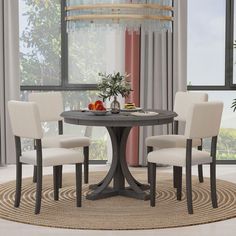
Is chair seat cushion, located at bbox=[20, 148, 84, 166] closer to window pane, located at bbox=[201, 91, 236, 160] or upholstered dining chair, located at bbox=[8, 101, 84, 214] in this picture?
upholstered dining chair, located at bbox=[8, 101, 84, 214]

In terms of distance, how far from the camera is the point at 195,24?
8359 millimetres

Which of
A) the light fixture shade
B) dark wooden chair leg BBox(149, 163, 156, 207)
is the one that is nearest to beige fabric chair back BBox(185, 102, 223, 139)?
dark wooden chair leg BBox(149, 163, 156, 207)

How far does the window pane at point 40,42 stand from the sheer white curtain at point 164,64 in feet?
4.05

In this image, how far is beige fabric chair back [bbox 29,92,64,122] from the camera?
6469mm

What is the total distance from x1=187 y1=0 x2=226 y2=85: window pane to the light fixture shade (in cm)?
286

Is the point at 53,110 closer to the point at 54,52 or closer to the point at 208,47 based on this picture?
the point at 54,52

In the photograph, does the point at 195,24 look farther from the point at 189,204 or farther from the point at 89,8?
the point at 189,204

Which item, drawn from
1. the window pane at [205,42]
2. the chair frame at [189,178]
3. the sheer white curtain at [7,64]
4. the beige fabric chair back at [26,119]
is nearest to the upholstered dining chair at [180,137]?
the chair frame at [189,178]

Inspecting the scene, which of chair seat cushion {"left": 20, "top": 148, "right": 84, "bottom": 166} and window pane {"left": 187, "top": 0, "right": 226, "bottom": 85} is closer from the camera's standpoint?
chair seat cushion {"left": 20, "top": 148, "right": 84, "bottom": 166}

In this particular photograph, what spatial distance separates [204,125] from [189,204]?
0.65m

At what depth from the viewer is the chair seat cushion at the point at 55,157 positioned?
511 cm

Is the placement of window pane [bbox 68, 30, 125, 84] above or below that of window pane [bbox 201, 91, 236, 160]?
above

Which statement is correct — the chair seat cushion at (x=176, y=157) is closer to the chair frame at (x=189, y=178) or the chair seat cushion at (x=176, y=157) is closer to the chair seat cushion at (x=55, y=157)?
the chair frame at (x=189, y=178)

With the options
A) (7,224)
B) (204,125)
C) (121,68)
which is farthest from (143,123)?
(121,68)
